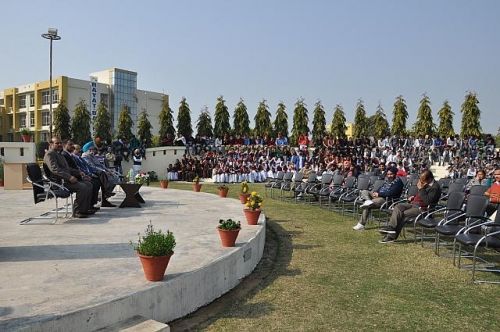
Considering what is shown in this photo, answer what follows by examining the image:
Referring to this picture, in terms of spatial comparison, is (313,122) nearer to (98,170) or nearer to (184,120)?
(184,120)

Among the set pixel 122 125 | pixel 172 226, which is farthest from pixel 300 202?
pixel 122 125

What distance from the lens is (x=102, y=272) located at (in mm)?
4273

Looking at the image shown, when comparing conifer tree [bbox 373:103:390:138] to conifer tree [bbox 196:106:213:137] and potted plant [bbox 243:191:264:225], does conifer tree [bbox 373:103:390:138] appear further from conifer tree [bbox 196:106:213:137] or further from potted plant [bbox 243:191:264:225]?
potted plant [bbox 243:191:264:225]

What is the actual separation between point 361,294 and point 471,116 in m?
29.2

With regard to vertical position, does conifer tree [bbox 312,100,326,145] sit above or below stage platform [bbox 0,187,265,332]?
above

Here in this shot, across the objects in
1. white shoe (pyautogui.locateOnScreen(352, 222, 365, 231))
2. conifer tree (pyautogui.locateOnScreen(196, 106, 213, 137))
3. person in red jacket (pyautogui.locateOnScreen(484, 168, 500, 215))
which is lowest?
white shoe (pyautogui.locateOnScreen(352, 222, 365, 231))

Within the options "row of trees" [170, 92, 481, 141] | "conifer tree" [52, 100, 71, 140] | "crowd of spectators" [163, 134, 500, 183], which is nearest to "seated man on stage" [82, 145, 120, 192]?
"crowd of spectators" [163, 134, 500, 183]

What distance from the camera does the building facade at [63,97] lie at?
52281 millimetres

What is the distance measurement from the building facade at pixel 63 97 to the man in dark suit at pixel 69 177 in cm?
4594

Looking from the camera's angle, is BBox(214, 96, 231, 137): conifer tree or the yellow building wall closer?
BBox(214, 96, 231, 137): conifer tree

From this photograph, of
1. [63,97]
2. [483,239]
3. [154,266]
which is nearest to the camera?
[154,266]

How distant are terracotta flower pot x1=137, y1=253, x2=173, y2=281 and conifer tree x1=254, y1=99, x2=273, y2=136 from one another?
3058 centimetres

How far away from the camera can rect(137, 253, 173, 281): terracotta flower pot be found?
3826 millimetres

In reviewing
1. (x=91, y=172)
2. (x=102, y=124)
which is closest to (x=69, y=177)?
(x=91, y=172)
